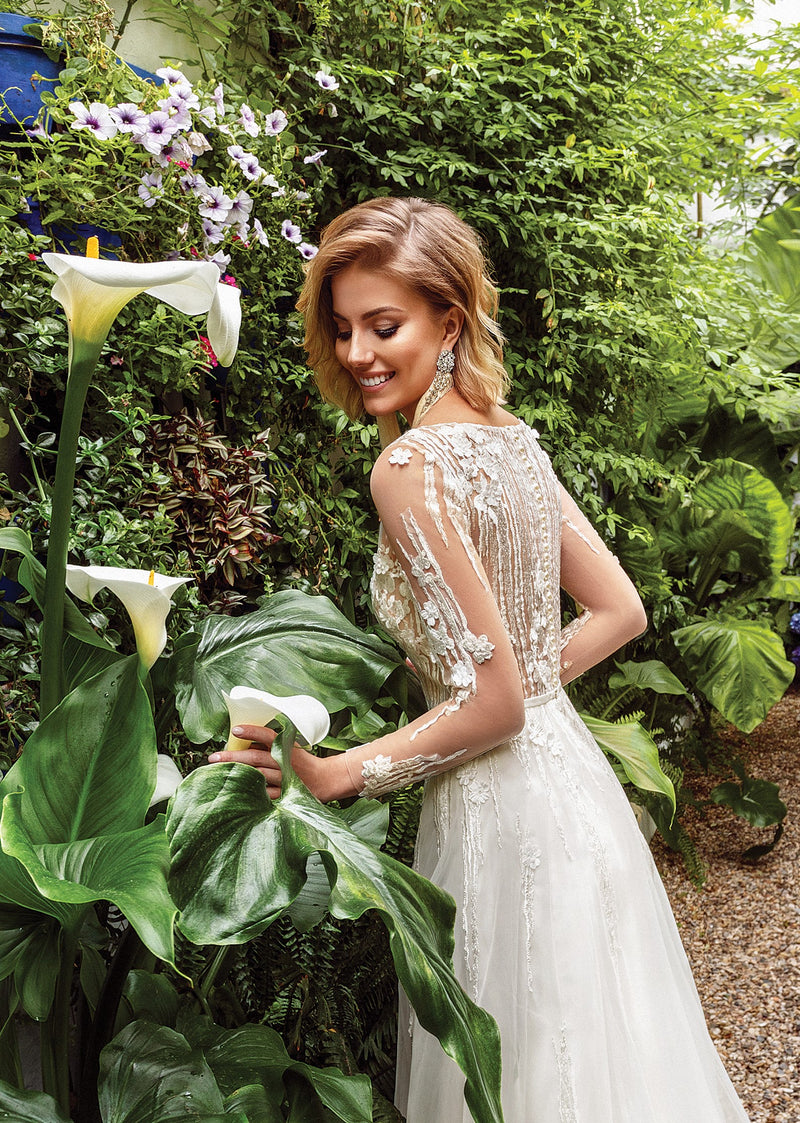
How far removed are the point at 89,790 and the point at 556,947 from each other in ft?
2.11

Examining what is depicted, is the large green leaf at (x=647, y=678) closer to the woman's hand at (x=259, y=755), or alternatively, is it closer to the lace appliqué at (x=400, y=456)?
the lace appliqué at (x=400, y=456)

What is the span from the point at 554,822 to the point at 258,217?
1.43m

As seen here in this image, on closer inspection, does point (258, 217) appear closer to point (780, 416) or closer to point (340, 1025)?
point (340, 1025)

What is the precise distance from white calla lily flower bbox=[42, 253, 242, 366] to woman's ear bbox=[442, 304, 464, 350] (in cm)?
35

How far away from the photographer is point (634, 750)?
6.11ft

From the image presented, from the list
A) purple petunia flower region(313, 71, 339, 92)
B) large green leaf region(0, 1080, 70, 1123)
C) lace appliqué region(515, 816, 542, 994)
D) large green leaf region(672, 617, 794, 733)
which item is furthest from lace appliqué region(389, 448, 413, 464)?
large green leaf region(672, 617, 794, 733)

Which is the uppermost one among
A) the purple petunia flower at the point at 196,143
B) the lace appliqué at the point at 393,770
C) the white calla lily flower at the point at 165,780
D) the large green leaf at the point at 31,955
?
the purple petunia flower at the point at 196,143

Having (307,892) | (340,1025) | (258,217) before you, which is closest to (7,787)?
(307,892)

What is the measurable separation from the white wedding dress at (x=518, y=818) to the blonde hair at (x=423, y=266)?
0.11 meters

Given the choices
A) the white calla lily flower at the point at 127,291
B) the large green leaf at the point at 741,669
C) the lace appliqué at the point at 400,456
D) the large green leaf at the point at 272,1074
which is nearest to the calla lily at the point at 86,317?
the white calla lily flower at the point at 127,291

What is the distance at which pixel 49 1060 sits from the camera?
1117 mm

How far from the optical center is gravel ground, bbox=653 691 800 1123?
2389 millimetres

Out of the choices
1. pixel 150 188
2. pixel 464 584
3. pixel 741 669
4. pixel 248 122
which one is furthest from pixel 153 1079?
pixel 741 669

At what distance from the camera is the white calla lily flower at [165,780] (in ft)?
3.58
